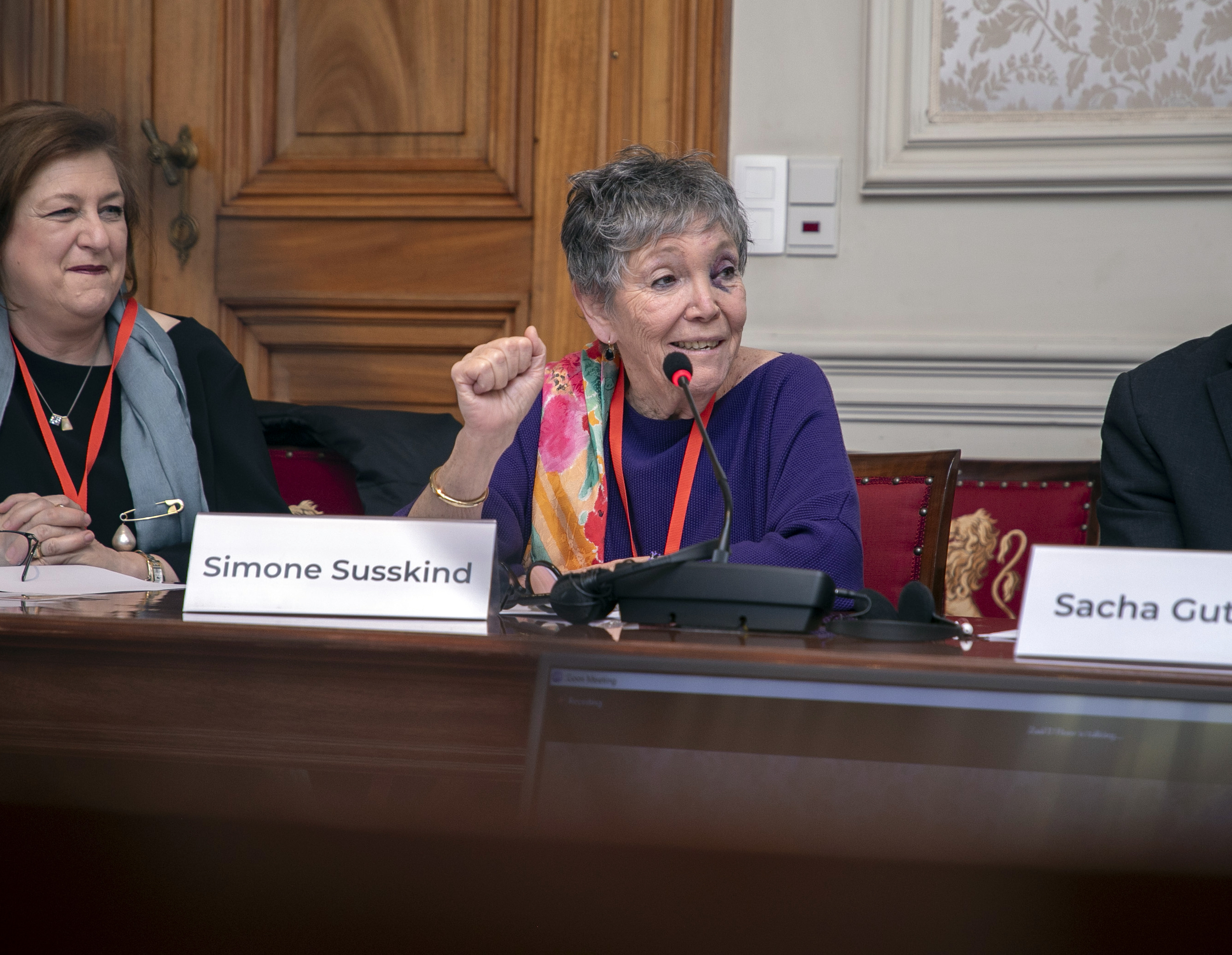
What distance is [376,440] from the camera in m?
1.94

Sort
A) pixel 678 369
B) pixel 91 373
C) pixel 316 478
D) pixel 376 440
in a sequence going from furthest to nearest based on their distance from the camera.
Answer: pixel 316 478, pixel 376 440, pixel 91 373, pixel 678 369

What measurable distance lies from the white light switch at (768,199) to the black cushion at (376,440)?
717mm

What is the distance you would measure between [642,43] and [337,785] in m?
1.94

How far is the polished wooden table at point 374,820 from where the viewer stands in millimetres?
554

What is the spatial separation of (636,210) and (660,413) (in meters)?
0.29

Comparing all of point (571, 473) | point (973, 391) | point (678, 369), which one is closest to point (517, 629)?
point (678, 369)

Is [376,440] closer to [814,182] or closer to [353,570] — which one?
[814,182]

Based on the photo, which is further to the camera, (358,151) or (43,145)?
(358,151)

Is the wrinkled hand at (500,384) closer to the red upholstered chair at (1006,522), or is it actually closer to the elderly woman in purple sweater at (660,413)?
the elderly woman in purple sweater at (660,413)

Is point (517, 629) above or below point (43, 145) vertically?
below

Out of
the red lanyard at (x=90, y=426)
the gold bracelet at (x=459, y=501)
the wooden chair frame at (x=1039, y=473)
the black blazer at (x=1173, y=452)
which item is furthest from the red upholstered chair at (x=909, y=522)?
the red lanyard at (x=90, y=426)

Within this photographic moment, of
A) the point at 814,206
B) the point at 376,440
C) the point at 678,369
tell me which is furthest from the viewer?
the point at 814,206

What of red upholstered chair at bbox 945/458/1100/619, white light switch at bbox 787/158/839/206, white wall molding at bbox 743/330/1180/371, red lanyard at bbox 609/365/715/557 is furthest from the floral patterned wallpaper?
red lanyard at bbox 609/365/715/557

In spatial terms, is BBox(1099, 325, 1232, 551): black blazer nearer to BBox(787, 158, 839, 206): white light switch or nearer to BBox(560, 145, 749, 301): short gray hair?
BBox(560, 145, 749, 301): short gray hair
